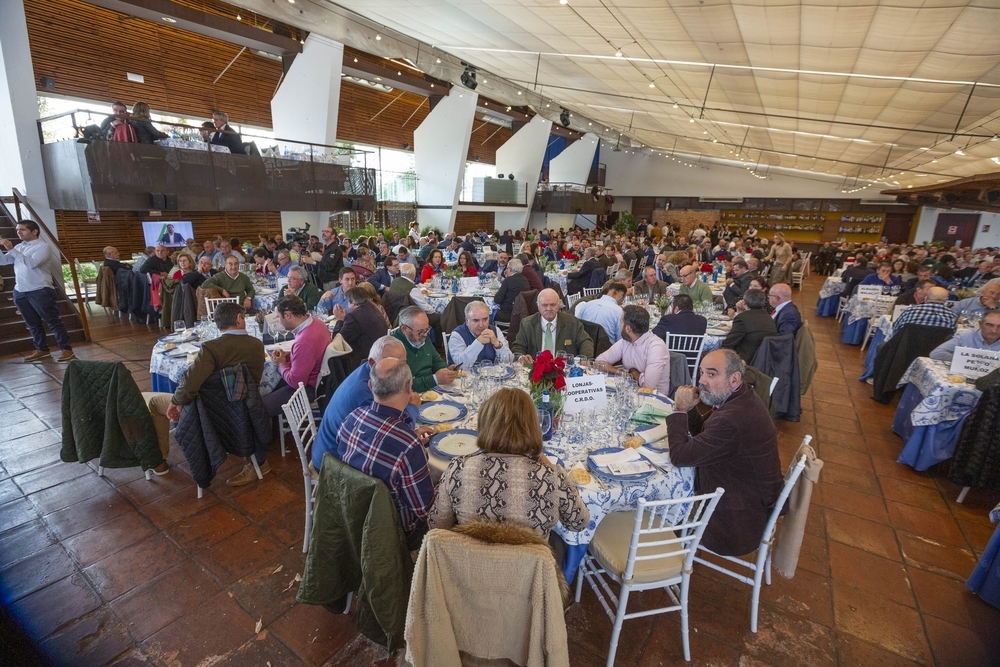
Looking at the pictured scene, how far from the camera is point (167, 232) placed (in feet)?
37.7

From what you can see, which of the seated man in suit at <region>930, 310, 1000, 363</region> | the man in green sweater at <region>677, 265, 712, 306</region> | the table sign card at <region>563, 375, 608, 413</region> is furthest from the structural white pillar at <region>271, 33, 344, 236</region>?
the seated man in suit at <region>930, 310, 1000, 363</region>

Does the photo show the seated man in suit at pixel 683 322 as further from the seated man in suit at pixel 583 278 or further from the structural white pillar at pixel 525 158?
the structural white pillar at pixel 525 158

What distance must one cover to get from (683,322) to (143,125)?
371 inches

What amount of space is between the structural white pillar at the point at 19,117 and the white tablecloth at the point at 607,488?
10305 mm

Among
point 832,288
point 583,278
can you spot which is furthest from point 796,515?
point 832,288

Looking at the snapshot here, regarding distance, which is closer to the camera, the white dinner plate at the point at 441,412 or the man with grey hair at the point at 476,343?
the white dinner plate at the point at 441,412

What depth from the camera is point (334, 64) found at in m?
11.2

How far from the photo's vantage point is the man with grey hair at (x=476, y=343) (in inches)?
136

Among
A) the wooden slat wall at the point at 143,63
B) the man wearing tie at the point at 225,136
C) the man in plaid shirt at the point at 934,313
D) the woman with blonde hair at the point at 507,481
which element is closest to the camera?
the woman with blonde hair at the point at 507,481

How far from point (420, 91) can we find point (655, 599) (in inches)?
604

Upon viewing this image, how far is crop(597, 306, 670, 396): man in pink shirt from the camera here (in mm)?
3347

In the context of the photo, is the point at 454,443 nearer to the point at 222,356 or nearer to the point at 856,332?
the point at 222,356

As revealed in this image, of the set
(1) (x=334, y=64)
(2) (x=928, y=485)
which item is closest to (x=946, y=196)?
(2) (x=928, y=485)

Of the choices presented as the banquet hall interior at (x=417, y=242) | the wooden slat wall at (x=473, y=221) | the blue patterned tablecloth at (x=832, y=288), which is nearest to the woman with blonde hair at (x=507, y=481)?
the banquet hall interior at (x=417, y=242)
